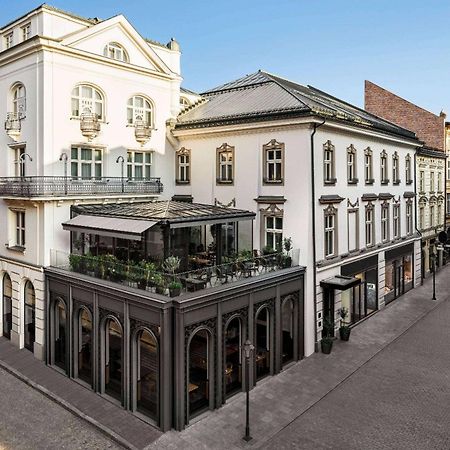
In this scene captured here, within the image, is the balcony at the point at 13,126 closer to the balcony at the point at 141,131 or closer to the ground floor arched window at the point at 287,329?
the balcony at the point at 141,131

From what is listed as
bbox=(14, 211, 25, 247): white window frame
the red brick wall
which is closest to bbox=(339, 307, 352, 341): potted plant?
bbox=(14, 211, 25, 247): white window frame

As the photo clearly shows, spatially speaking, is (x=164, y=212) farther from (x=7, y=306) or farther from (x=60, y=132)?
(x=7, y=306)

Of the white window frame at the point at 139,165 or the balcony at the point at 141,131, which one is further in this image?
the white window frame at the point at 139,165

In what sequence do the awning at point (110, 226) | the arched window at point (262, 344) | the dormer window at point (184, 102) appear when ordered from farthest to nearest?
the dormer window at point (184, 102), the arched window at point (262, 344), the awning at point (110, 226)

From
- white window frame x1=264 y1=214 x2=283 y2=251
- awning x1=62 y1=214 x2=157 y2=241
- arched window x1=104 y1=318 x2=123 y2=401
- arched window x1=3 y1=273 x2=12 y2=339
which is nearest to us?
arched window x1=104 y1=318 x2=123 y2=401

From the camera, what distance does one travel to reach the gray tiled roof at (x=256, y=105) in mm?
19953

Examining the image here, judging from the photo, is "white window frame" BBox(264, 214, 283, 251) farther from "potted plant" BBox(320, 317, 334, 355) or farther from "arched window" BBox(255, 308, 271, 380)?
"potted plant" BBox(320, 317, 334, 355)

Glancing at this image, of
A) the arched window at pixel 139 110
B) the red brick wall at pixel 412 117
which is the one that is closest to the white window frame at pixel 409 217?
the red brick wall at pixel 412 117

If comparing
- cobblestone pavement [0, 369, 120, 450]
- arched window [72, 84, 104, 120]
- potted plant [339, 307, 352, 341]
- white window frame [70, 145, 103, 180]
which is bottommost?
cobblestone pavement [0, 369, 120, 450]

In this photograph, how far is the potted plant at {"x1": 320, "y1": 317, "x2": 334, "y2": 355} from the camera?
19969 millimetres

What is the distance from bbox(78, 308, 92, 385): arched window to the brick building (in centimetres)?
2793

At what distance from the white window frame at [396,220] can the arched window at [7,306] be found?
23295 millimetres

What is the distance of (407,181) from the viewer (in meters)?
30.5

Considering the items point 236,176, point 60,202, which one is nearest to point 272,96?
point 236,176
